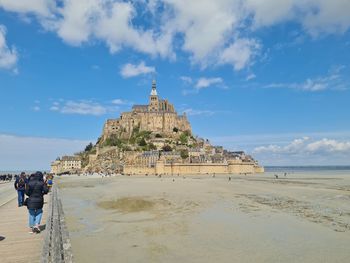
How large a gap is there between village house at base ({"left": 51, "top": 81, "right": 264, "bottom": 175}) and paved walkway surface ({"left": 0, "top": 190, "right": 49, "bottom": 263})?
234 feet

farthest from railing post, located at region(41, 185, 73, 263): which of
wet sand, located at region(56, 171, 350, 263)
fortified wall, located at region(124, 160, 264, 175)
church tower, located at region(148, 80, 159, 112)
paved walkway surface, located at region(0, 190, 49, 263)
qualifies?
church tower, located at region(148, 80, 159, 112)

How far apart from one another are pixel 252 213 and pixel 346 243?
6103 mm

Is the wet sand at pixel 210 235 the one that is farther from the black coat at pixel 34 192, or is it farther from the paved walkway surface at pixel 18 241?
the black coat at pixel 34 192

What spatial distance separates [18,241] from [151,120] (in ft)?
325

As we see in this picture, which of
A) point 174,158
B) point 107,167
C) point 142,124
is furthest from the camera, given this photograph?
point 142,124

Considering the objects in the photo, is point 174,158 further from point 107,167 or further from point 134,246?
point 134,246

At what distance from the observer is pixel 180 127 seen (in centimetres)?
11069

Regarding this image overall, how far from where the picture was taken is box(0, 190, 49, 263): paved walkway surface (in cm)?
662

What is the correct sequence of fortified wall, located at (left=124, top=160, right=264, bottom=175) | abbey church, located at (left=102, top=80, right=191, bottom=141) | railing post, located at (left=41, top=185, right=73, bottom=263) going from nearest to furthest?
railing post, located at (left=41, top=185, right=73, bottom=263) → fortified wall, located at (left=124, top=160, right=264, bottom=175) → abbey church, located at (left=102, top=80, right=191, bottom=141)

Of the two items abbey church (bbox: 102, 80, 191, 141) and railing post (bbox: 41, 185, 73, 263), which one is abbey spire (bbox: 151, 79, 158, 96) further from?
railing post (bbox: 41, 185, 73, 263)

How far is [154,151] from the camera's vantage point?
291 ft

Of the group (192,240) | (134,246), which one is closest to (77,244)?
(134,246)

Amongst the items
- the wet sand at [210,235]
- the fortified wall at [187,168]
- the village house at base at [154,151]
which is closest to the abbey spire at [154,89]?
the village house at base at [154,151]

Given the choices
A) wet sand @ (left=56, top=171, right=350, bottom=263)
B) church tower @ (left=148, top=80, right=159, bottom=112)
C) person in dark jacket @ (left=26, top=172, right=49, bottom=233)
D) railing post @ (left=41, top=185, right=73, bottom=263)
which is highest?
church tower @ (left=148, top=80, right=159, bottom=112)
